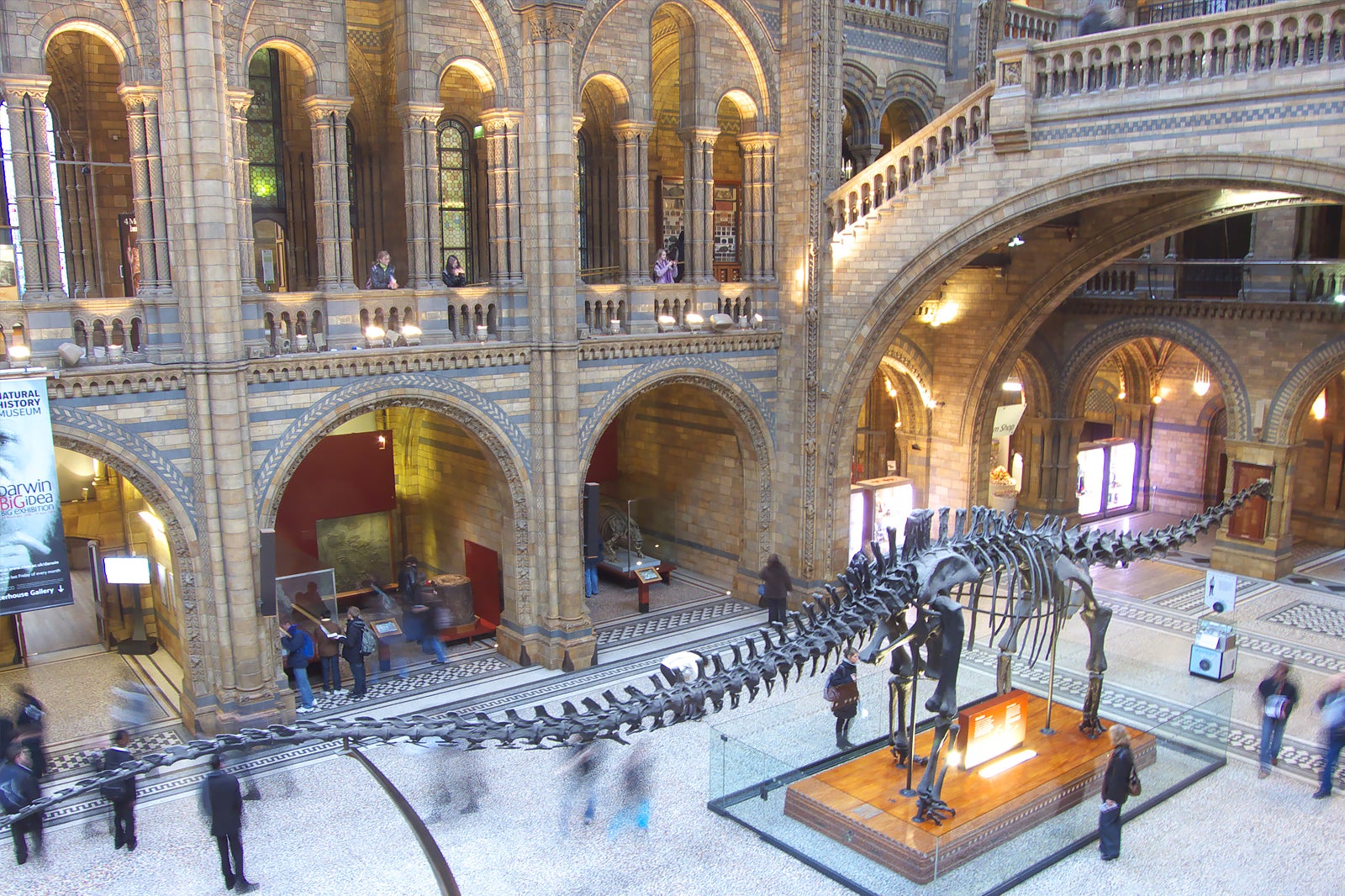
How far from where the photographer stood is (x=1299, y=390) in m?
19.5

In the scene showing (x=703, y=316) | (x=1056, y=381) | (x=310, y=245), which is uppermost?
(x=310, y=245)

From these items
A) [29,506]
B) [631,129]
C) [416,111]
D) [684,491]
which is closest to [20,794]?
[29,506]

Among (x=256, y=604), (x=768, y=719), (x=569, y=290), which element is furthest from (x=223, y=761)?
(x=569, y=290)

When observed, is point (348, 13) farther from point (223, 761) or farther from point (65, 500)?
point (223, 761)

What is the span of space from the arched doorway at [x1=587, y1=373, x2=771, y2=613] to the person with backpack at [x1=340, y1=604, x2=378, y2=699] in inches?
171

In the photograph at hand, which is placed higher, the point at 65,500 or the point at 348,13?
the point at 348,13

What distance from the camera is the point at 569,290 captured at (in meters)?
15.1

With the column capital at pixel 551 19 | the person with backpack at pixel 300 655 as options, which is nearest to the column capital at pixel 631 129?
the column capital at pixel 551 19

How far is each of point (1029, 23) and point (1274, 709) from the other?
14.0 metres

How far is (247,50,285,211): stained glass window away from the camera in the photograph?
16750mm

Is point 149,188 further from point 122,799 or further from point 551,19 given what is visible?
point 122,799

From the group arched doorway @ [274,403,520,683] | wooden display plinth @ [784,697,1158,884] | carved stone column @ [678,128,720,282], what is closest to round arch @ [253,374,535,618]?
arched doorway @ [274,403,520,683]

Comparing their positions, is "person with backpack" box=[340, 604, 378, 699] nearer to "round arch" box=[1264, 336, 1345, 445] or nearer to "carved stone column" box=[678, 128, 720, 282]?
"carved stone column" box=[678, 128, 720, 282]

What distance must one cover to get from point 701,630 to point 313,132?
9117 mm
